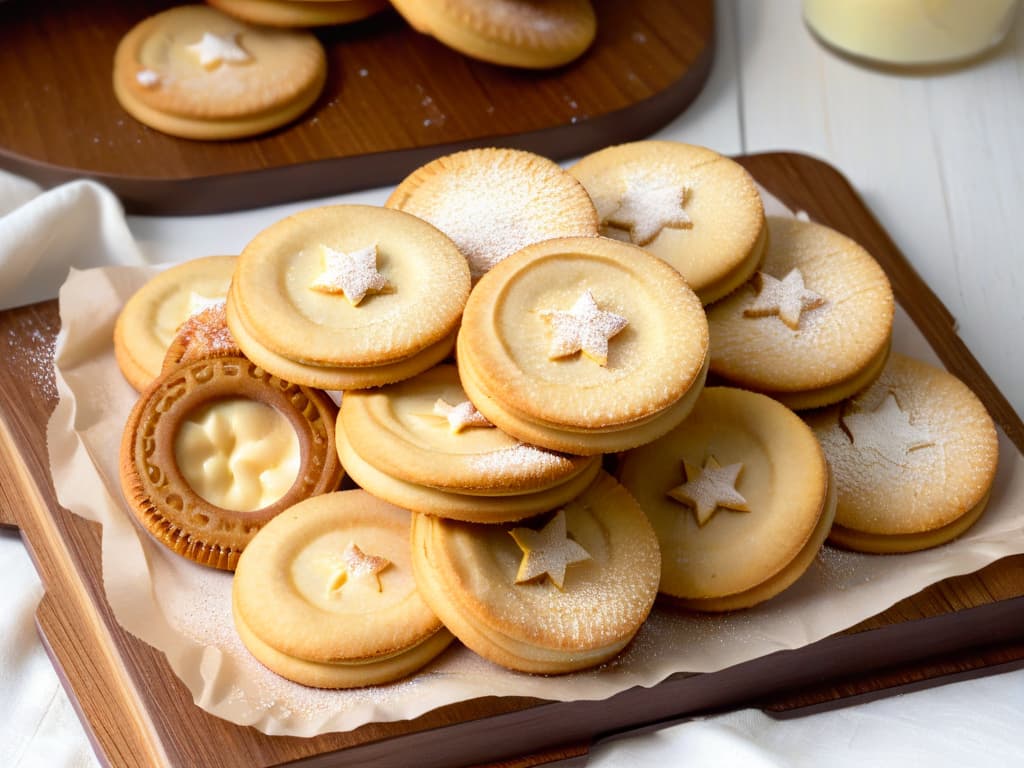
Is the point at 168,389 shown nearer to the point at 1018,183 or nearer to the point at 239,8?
the point at 239,8

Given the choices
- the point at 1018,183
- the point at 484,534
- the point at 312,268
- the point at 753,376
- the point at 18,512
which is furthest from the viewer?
the point at 1018,183

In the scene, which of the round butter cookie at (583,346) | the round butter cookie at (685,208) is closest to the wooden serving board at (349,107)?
the round butter cookie at (685,208)

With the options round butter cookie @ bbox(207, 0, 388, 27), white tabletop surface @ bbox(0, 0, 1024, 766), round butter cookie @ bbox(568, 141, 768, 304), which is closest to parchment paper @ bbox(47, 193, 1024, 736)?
white tabletop surface @ bbox(0, 0, 1024, 766)

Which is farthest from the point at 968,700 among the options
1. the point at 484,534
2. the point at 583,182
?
the point at 583,182

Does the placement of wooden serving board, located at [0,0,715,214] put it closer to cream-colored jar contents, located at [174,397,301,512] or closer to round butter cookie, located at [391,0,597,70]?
round butter cookie, located at [391,0,597,70]

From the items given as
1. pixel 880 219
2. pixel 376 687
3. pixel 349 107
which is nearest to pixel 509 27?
pixel 349 107

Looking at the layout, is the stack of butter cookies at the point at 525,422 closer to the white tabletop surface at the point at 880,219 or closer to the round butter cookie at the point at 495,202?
the round butter cookie at the point at 495,202

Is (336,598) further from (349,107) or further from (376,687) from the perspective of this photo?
(349,107)
